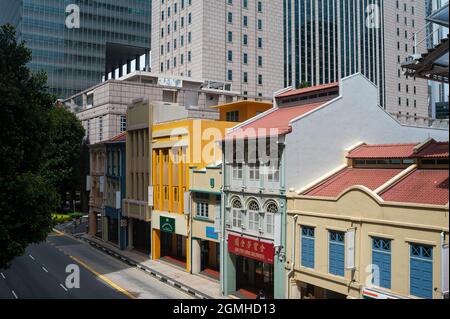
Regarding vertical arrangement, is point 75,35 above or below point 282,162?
above

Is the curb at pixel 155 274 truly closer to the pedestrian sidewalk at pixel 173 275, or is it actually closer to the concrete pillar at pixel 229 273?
the pedestrian sidewalk at pixel 173 275

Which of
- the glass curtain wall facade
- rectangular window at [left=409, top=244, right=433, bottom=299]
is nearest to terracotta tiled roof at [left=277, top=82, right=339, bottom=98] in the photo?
rectangular window at [left=409, top=244, right=433, bottom=299]

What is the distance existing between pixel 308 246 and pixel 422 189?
21.8 ft

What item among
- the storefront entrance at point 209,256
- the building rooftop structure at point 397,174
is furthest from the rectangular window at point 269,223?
the storefront entrance at point 209,256

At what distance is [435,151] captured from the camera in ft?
83.9

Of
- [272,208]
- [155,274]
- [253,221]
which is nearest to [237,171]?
[253,221]

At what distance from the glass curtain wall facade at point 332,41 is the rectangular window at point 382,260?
81225 mm

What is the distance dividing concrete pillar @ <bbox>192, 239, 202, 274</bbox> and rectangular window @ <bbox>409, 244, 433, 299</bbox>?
64.8ft

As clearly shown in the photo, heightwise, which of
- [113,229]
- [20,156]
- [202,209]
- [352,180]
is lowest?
[113,229]

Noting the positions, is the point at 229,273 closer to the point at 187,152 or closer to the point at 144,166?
the point at 187,152

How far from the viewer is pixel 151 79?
7769cm

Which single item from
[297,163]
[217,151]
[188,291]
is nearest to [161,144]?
[217,151]

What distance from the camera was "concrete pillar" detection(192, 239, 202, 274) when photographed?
3812cm

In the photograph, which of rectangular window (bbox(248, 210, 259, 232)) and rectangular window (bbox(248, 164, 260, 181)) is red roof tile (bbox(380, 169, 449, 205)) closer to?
rectangular window (bbox(248, 164, 260, 181))
